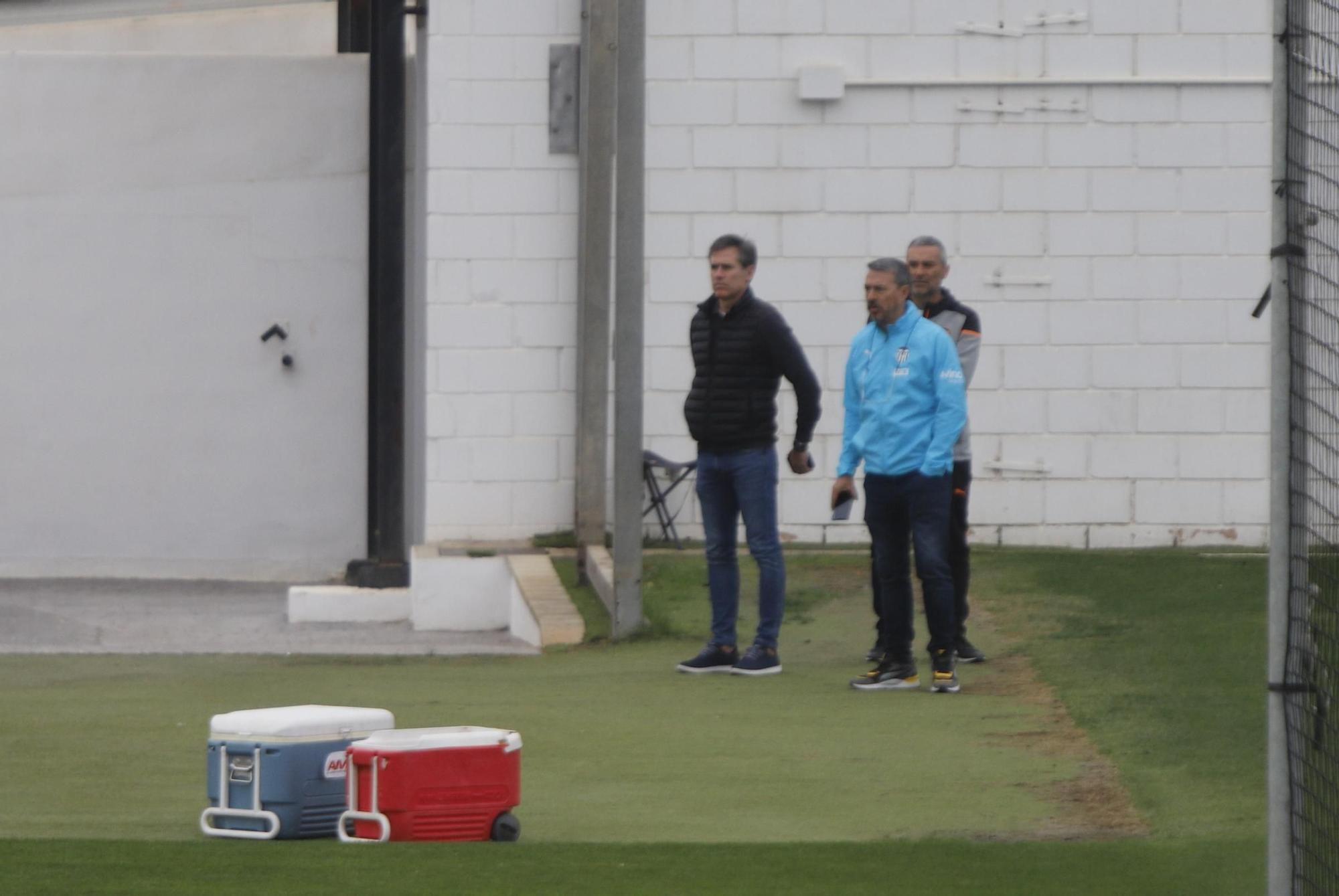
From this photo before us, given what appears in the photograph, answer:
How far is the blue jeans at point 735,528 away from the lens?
8625mm

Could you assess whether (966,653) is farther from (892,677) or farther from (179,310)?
(179,310)

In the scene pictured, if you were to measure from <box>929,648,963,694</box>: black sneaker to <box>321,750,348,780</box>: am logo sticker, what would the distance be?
10.5 ft

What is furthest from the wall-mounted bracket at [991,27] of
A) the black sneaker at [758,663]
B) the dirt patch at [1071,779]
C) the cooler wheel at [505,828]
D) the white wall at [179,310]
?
the cooler wheel at [505,828]

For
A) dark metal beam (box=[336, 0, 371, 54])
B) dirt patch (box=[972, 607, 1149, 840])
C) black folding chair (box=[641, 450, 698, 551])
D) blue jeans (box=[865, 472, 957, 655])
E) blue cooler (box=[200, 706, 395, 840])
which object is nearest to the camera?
blue cooler (box=[200, 706, 395, 840])

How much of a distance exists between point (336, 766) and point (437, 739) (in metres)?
0.37

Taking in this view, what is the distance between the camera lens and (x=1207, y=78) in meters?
12.4

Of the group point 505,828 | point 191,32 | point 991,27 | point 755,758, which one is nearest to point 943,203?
point 991,27

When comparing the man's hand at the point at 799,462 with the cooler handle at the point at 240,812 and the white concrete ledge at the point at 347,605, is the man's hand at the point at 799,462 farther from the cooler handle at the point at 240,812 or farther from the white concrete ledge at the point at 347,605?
the white concrete ledge at the point at 347,605

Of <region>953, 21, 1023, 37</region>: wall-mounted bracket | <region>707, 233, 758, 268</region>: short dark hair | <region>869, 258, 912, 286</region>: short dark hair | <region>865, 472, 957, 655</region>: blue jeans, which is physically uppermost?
<region>953, 21, 1023, 37</region>: wall-mounted bracket

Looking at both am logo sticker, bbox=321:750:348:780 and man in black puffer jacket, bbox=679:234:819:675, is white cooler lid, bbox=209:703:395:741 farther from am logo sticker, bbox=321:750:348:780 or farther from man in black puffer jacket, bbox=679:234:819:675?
man in black puffer jacket, bbox=679:234:819:675

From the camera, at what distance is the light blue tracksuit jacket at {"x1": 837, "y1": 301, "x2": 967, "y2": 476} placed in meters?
8.02

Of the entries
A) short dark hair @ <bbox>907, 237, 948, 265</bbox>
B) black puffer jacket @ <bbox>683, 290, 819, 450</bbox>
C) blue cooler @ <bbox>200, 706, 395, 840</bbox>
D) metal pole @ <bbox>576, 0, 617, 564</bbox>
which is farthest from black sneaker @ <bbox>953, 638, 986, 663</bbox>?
blue cooler @ <bbox>200, 706, 395, 840</bbox>

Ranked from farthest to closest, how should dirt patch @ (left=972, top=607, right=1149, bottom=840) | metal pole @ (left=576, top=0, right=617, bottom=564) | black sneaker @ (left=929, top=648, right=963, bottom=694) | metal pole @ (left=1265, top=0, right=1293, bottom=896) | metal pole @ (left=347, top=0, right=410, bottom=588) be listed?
metal pole @ (left=347, top=0, right=410, bottom=588), metal pole @ (left=576, top=0, right=617, bottom=564), black sneaker @ (left=929, top=648, right=963, bottom=694), dirt patch @ (left=972, top=607, right=1149, bottom=840), metal pole @ (left=1265, top=0, right=1293, bottom=896)

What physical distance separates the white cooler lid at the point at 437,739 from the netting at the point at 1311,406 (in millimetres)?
2034
